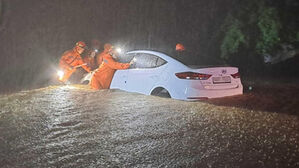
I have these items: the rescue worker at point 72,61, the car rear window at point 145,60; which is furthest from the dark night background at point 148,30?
the car rear window at point 145,60

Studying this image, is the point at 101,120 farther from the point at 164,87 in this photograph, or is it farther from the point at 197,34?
the point at 197,34

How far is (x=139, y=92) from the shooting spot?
7582 mm

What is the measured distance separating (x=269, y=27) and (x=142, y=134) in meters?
8.17

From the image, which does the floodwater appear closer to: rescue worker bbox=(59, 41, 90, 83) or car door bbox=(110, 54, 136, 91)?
car door bbox=(110, 54, 136, 91)

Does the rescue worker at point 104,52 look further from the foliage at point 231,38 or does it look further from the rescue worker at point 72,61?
the foliage at point 231,38

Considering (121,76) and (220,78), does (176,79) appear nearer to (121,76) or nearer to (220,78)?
(220,78)

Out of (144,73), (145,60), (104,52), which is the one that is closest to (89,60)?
(104,52)

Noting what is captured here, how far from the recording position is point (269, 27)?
11.1 metres

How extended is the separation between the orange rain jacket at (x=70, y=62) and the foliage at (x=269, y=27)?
6.53m

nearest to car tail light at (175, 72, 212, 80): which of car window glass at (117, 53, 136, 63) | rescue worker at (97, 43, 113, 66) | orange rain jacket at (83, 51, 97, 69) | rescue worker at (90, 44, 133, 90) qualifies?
car window glass at (117, 53, 136, 63)

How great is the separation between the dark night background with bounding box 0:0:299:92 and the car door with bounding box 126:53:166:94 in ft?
15.5

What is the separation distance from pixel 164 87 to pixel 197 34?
8.64 m

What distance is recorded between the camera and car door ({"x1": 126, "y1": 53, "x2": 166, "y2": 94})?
7191 mm

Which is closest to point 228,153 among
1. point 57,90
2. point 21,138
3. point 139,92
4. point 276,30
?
point 21,138
